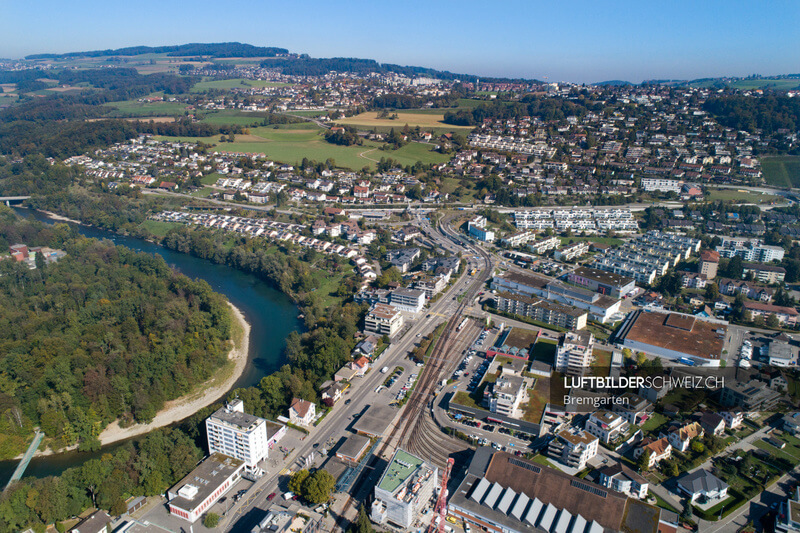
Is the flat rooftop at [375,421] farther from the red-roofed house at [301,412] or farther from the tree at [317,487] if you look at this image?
the tree at [317,487]

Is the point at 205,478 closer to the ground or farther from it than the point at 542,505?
closer to the ground

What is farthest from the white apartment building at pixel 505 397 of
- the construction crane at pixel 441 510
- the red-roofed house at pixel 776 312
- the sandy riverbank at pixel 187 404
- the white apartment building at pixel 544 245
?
the white apartment building at pixel 544 245

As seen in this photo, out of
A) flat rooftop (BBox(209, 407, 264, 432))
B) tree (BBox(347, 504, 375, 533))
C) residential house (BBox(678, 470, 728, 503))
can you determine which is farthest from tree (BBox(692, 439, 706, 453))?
flat rooftop (BBox(209, 407, 264, 432))

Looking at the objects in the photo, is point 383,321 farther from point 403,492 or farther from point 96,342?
point 96,342

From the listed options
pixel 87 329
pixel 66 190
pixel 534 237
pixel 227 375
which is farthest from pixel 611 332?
pixel 66 190

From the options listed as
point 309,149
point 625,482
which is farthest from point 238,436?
point 309,149

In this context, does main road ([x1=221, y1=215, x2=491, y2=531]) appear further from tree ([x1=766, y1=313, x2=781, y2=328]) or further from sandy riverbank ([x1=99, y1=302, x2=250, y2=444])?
tree ([x1=766, y1=313, x2=781, y2=328])
